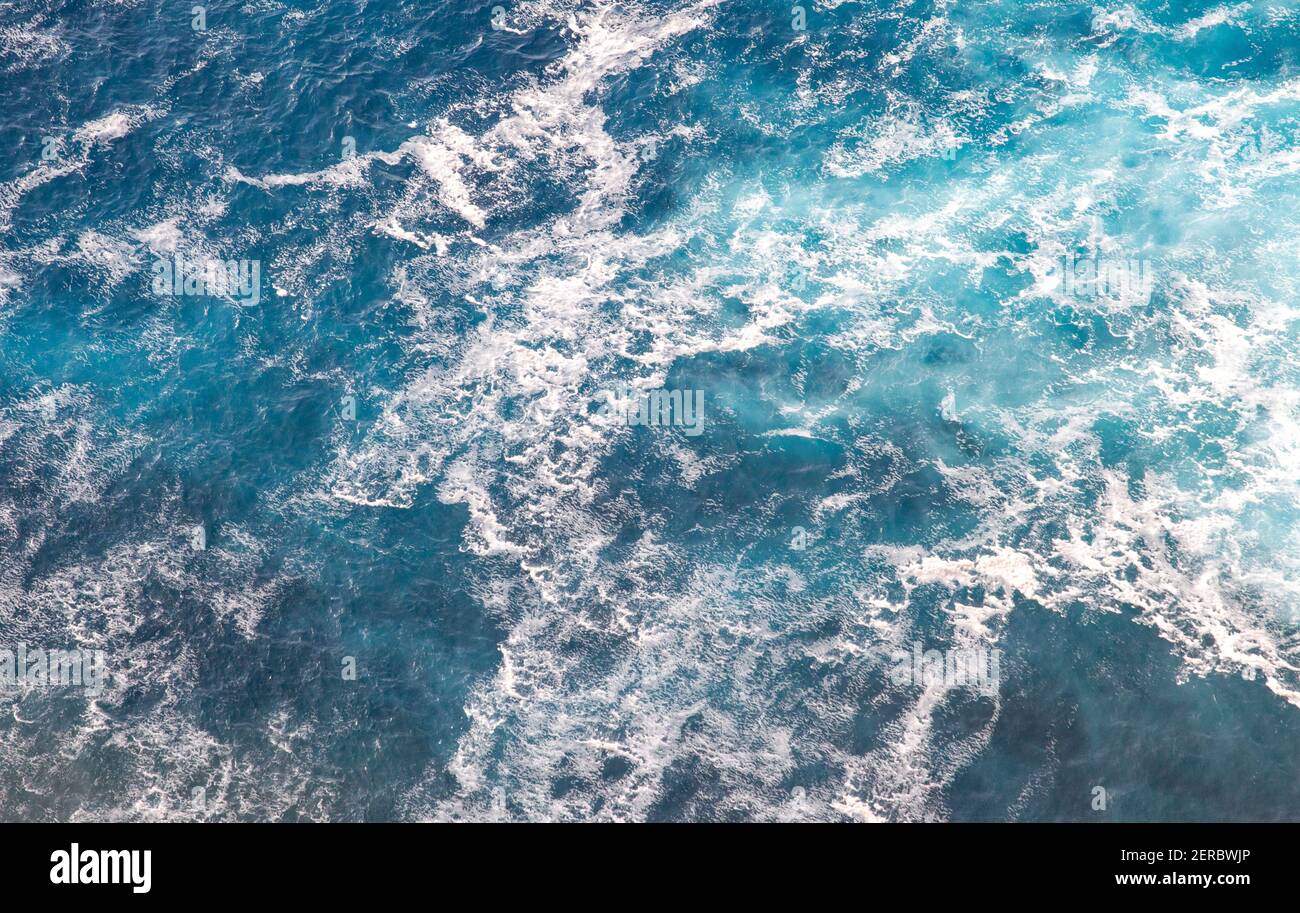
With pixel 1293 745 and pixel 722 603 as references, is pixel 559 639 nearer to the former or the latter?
pixel 722 603

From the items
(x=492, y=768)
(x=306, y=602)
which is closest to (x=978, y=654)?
(x=492, y=768)

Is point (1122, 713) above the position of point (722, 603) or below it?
below

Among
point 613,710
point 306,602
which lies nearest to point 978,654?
point 613,710

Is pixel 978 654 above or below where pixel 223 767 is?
above
